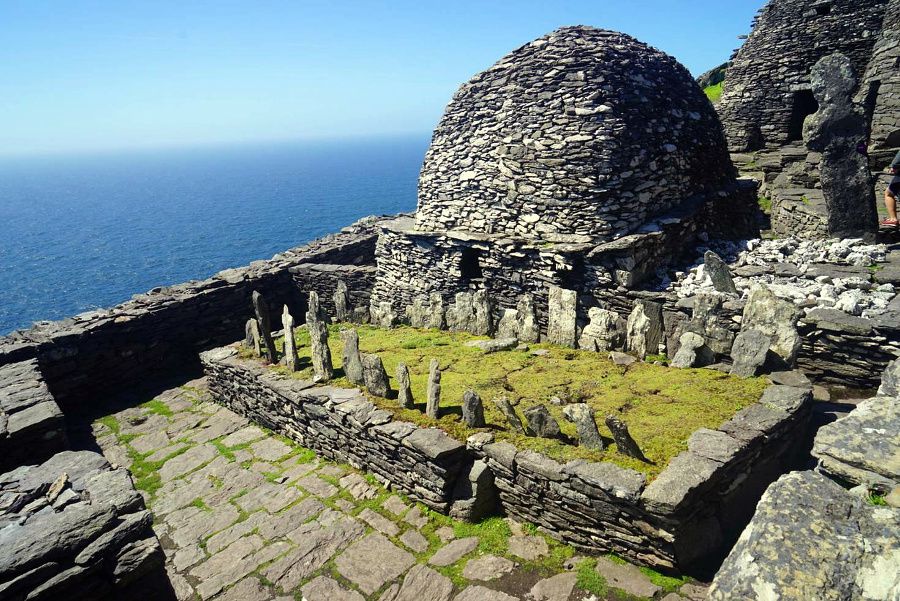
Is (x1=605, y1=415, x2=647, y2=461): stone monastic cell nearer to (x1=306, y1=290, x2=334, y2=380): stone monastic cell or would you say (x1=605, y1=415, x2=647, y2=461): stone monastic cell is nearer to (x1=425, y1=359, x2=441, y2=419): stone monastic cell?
(x1=425, y1=359, x2=441, y2=419): stone monastic cell

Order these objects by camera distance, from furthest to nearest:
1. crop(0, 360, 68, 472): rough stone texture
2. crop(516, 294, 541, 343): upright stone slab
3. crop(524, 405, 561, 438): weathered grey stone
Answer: crop(516, 294, 541, 343): upright stone slab
crop(0, 360, 68, 472): rough stone texture
crop(524, 405, 561, 438): weathered grey stone

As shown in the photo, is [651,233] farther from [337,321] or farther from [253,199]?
[253,199]

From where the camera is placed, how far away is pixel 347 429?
7.90 m

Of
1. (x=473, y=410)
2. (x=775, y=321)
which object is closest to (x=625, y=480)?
(x=473, y=410)

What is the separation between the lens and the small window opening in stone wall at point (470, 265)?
503 inches

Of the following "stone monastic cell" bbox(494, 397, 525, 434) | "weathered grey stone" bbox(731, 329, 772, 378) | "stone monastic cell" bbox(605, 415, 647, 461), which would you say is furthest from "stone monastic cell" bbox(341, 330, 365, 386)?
"weathered grey stone" bbox(731, 329, 772, 378)

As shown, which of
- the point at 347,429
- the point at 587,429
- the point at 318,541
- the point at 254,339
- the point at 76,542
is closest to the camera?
the point at 76,542

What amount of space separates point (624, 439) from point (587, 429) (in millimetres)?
453

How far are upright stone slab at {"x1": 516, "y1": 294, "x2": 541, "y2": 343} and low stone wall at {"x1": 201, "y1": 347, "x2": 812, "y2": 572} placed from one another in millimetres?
3240

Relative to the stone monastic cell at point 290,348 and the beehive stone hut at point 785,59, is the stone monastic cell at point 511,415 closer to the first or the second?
the stone monastic cell at point 290,348

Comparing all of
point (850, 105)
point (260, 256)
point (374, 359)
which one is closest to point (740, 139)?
point (850, 105)

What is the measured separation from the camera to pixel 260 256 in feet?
193

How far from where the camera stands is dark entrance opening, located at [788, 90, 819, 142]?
1820 cm

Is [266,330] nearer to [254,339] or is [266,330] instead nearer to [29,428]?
[254,339]
